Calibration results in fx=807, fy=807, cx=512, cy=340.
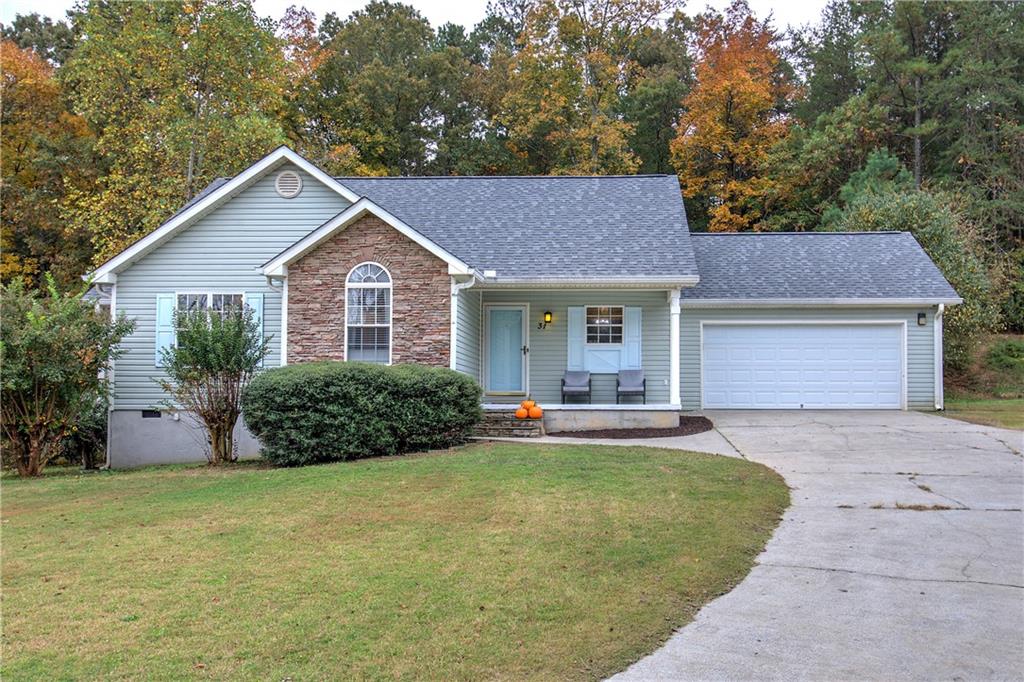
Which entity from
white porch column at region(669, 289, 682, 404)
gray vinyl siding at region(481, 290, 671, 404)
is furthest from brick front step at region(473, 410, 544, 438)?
white porch column at region(669, 289, 682, 404)

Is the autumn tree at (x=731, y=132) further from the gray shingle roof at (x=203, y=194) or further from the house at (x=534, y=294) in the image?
the gray shingle roof at (x=203, y=194)

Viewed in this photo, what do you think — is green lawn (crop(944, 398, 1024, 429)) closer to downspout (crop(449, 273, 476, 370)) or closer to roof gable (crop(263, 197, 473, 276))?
downspout (crop(449, 273, 476, 370))

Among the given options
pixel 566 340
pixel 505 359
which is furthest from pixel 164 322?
pixel 566 340

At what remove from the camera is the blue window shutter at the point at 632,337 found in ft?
52.4

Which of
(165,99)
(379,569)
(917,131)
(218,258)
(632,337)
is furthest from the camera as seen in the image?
(917,131)

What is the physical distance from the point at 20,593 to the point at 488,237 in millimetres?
12165

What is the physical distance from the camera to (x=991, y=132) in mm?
28750

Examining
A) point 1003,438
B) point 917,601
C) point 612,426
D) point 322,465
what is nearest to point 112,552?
point 322,465

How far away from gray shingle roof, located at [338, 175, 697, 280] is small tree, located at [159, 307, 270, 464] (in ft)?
12.2

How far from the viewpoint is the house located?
536 inches

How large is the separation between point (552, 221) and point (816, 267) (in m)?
6.39

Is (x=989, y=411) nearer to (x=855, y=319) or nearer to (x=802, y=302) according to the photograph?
(x=855, y=319)

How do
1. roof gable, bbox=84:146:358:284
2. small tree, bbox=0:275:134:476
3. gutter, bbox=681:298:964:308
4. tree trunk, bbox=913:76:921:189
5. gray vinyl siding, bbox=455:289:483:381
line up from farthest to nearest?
tree trunk, bbox=913:76:921:189 < gutter, bbox=681:298:964:308 < roof gable, bbox=84:146:358:284 < gray vinyl siding, bbox=455:289:483:381 < small tree, bbox=0:275:134:476

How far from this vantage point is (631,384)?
15.6 metres
